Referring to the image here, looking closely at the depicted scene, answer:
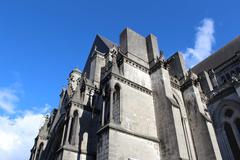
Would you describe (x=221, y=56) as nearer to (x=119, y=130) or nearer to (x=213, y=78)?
(x=213, y=78)

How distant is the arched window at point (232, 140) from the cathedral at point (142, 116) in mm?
66

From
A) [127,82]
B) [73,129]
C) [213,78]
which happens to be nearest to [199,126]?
[127,82]

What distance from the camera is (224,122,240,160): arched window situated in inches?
585

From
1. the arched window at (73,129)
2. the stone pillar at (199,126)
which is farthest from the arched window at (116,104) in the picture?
the stone pillar at (199,126)

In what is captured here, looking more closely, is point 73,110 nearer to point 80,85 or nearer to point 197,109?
point 80,85

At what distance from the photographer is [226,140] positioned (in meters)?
15.8

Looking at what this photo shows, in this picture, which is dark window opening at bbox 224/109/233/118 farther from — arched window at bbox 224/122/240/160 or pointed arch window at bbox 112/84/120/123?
pointed arch window at bbox 112/84/120/123

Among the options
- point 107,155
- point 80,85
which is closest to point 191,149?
point 107,155

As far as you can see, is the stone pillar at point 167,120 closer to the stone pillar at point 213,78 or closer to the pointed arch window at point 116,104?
the pointed arch window at point 116,104

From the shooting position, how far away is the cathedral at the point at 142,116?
32.5ft

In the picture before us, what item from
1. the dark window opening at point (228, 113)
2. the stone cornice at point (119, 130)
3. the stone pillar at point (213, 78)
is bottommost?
the stone cornice at point (119, 130)

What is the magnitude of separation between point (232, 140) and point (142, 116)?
8.70 m

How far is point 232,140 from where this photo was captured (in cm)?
1565

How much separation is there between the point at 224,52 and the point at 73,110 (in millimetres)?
21225
